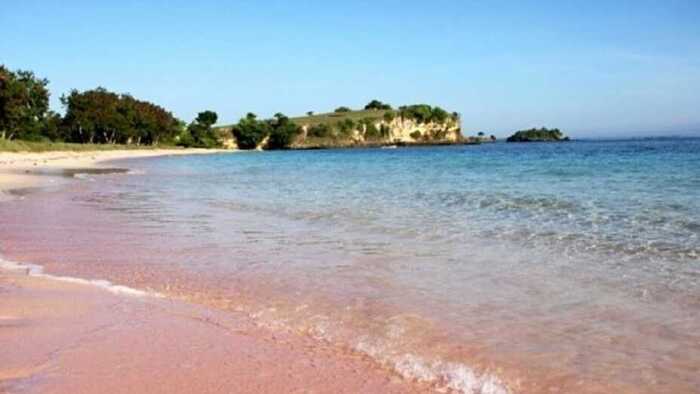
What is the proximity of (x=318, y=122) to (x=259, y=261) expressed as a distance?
5786 inches

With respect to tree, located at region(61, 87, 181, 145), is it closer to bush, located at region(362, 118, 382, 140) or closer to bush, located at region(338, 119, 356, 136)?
bush, located at region(338, 119, 356, 136)

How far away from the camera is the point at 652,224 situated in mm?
9680

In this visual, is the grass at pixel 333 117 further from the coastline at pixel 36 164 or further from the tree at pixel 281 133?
the coastline at pixel 36 164

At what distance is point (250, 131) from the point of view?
5394 inches

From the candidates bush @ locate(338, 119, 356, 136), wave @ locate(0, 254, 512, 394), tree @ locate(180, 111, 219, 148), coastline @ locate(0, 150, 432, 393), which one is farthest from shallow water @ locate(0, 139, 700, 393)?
bush @ locate(338, 119, 356, 136)

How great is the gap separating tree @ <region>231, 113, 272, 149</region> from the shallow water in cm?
12480

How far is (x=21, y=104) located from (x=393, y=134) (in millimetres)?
103785

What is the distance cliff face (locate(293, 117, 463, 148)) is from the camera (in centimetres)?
14575

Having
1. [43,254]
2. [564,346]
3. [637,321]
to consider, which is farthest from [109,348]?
[43,254]

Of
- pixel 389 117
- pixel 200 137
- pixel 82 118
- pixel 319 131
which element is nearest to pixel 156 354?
pixel 82 118

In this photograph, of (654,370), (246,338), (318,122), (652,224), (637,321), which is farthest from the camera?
(318,122)

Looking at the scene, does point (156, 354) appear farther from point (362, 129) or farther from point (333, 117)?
point (333, 117)

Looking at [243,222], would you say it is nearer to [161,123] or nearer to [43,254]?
[43,254]

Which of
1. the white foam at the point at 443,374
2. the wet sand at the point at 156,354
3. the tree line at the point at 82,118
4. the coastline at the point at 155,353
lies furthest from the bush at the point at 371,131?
the white foam at the point at 443,374
